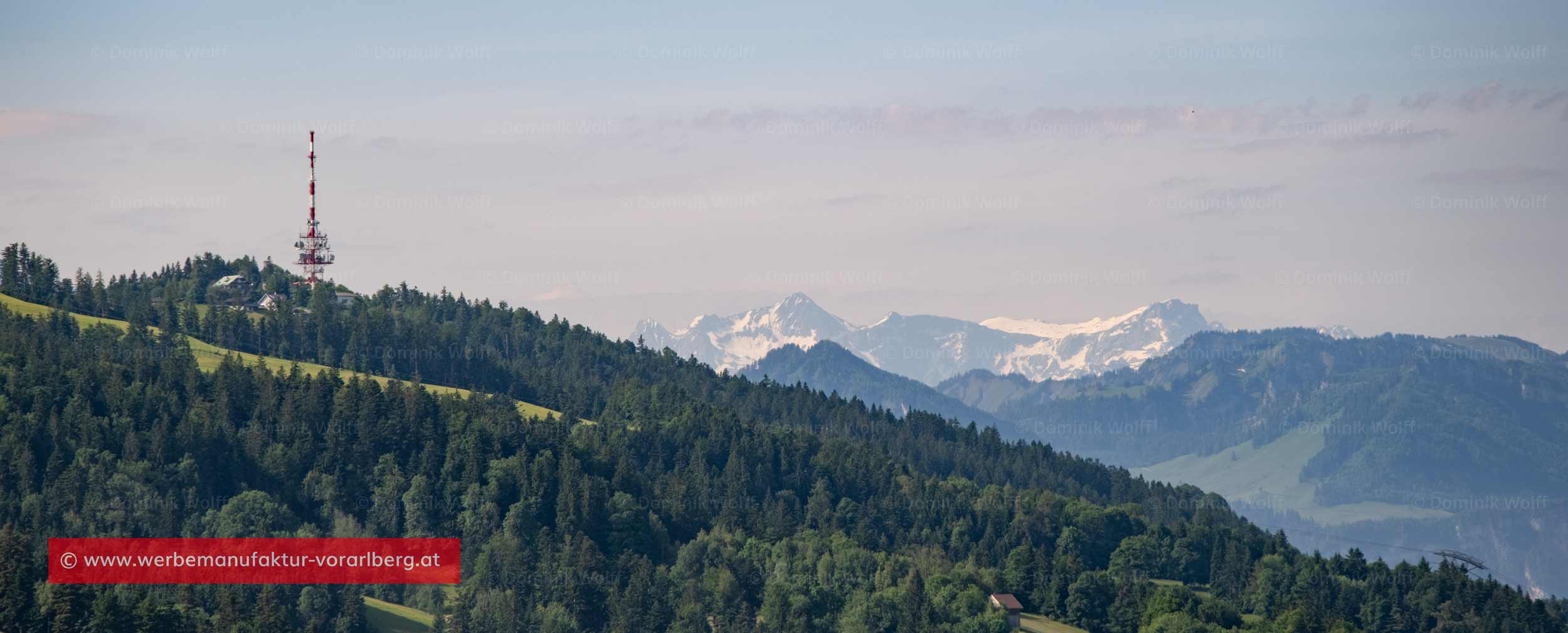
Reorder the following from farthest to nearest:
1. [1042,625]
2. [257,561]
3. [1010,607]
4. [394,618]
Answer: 1. [1010,607]
2. [1042,625]
3. [257,561]
4. [394,618]

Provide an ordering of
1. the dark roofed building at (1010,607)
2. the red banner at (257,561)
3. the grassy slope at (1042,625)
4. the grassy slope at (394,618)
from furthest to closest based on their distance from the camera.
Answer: the dark roofed building at (1010,607), the grassy slope at (1042,625), the grassy slope at (394,618), the red banner at (257,561)

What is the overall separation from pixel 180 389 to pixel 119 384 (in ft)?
30.0

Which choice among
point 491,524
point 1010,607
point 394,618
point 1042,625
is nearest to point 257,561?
point 394,618

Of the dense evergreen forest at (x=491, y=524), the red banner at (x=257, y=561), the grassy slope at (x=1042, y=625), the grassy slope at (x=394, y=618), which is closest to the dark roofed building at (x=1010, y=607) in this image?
the grassy slope at (x=1042, y=625)

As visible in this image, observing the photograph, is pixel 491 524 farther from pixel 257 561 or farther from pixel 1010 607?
pixel 1010 607

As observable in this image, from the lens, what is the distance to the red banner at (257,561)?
5374 inches

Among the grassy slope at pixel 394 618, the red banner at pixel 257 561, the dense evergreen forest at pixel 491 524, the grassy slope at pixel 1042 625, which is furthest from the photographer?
the grassy slope at pixel 1042 625

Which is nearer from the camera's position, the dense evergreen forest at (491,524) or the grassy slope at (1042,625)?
the dense evergreen forest at (491,524)

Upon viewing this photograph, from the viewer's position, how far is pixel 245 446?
173 m

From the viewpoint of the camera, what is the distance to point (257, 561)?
14525 cm

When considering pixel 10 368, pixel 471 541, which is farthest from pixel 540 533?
pixel 10 368

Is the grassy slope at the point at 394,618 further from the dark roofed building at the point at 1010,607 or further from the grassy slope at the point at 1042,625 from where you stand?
the grassy slope at the point at 1042,625

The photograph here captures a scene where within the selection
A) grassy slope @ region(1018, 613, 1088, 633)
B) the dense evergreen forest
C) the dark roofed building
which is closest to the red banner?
the dense evergreen forest

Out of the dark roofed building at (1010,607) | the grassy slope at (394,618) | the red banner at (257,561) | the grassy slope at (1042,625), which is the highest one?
the red banner at (257,561)
